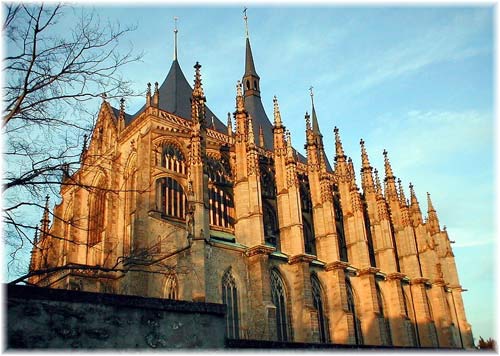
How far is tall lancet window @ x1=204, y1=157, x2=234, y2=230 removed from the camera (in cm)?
3014

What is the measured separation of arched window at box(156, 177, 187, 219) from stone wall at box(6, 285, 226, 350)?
1796 cm

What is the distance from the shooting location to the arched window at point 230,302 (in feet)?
74.0

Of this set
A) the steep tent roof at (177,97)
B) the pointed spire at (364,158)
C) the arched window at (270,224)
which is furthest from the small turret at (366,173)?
the steep tent roof at (177,97)

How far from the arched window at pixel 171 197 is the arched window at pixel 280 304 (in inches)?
257

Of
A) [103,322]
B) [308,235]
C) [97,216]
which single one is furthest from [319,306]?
[103,322]

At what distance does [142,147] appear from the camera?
91.3ft

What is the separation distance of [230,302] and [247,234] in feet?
12.6

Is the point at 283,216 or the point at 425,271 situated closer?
the point at 283,216

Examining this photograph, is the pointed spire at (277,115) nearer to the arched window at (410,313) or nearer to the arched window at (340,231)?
the arched window at (340,231)

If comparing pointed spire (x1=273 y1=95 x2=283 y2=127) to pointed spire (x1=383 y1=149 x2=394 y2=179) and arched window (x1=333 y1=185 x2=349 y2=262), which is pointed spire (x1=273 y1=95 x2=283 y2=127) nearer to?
arched window (x1=333 y1=185 x2=349 y2=262)

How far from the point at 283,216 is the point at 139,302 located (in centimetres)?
1926

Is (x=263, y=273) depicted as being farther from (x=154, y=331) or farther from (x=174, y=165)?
(x=154, y=331)

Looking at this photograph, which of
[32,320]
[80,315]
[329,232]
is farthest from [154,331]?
[329,232]

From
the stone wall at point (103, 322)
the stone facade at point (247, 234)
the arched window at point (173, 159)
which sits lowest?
the stone wall at point (103, 322)
